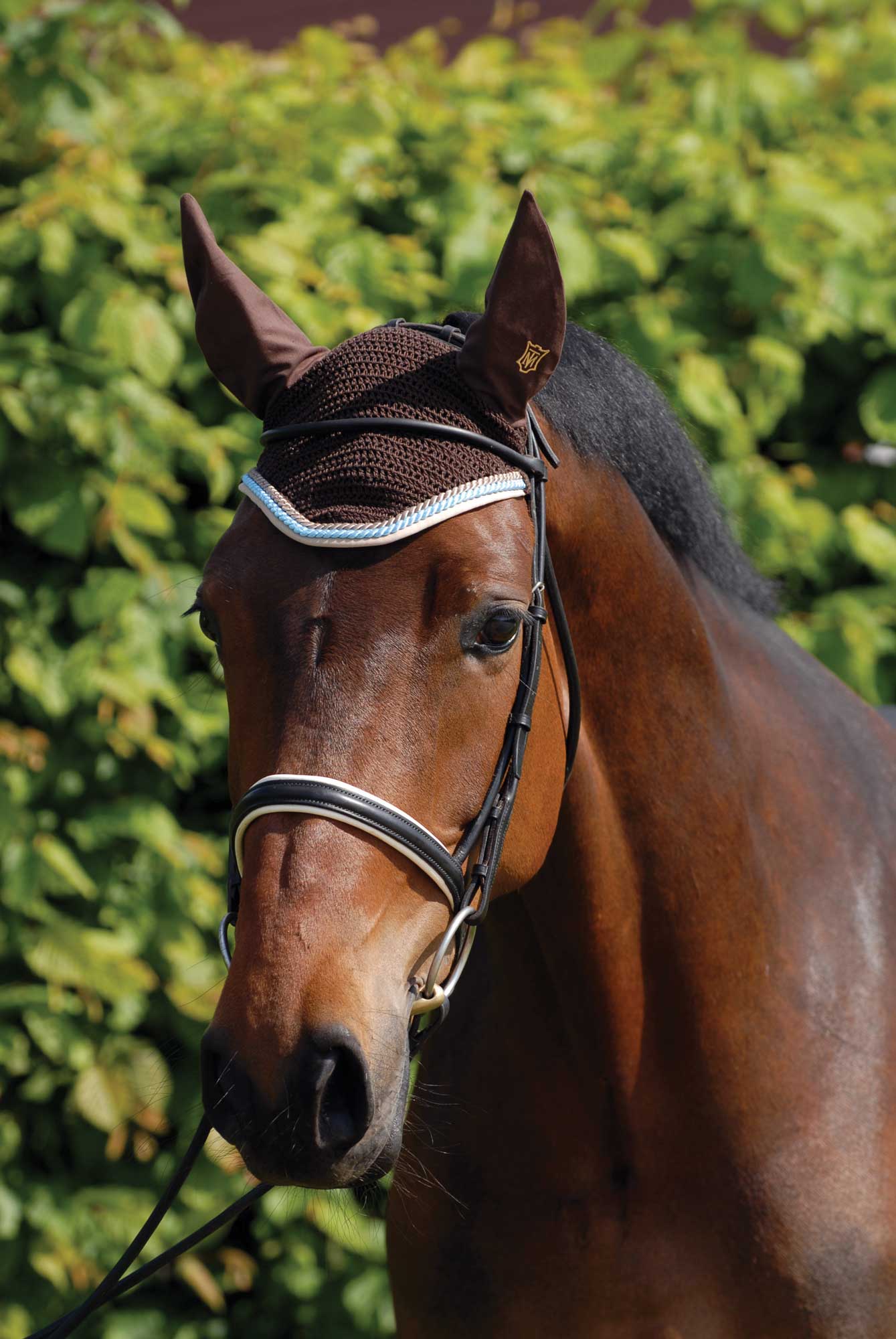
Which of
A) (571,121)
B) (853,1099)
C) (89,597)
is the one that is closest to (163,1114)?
(89,597)

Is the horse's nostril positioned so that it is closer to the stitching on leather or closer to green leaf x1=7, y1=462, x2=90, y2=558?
the stitching on leather

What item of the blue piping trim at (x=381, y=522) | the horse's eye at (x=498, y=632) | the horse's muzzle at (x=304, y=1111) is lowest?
the horse's muzzle at (x=304, y=1111)

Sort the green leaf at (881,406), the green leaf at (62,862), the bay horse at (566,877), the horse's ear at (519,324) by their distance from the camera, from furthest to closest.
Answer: the green leaf at (881,406) < the green leaf at (62,862) < the horse's ear at (519,324) < the bay horse at (566,877)

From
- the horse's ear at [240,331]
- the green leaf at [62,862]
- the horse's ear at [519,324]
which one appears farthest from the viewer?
the green leaf at [62,862]

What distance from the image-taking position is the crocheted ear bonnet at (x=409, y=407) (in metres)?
1.49

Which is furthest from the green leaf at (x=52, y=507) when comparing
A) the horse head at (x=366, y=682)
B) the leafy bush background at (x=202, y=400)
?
the horse head at (x=366, y=682)

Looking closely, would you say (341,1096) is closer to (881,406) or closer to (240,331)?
(240,331)

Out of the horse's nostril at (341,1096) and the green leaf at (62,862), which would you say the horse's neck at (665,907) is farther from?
the green leaf at (62,862)

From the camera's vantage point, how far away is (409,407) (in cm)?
155

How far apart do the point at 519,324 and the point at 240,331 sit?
37 cm

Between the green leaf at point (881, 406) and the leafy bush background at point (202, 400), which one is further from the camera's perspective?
the green leaf at point (881, 406)

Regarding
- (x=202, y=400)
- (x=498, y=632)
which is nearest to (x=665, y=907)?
(x=498, y=632)

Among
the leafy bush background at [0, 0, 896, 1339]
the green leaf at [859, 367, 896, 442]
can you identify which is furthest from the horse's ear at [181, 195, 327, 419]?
the green leaf at [859, 367, 896, 442]

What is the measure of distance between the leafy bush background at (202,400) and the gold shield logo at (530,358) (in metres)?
1.73
